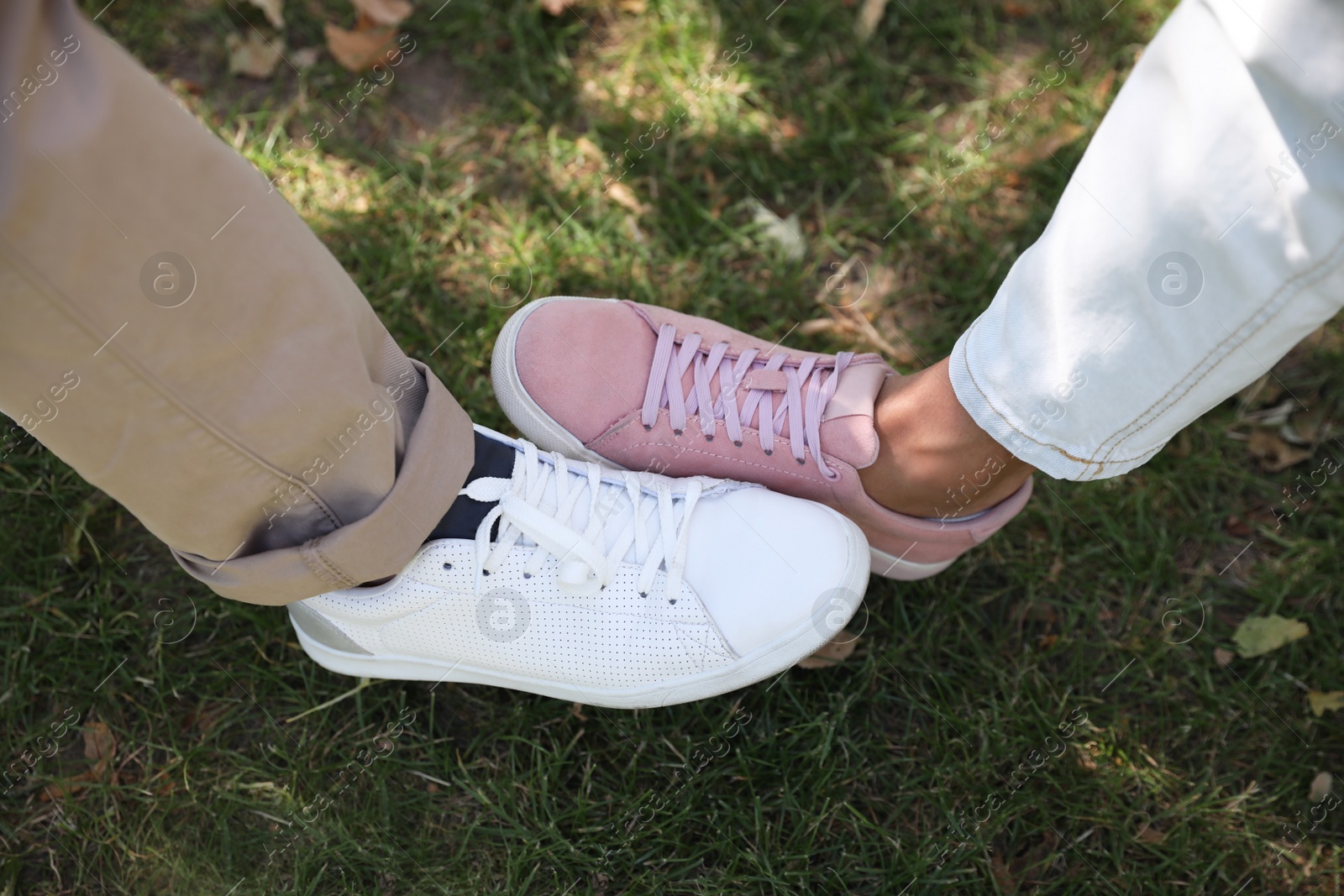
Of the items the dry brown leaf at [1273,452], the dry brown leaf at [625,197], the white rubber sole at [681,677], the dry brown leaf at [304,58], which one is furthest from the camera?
the dry brown leaf at [304,58]

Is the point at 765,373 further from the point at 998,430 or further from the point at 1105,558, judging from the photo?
the point at 1105,558

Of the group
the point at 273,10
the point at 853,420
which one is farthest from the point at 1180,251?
the point at 273,10

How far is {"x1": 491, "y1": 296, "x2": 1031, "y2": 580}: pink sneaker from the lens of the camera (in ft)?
5.15

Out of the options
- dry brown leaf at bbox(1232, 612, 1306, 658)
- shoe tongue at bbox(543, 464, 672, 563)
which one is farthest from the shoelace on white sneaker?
dry brown leaf at bbox(1232, 612, 1306, 658)

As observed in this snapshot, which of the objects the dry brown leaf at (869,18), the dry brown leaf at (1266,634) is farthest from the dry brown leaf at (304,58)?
the dry brown leaf at (1266,634)

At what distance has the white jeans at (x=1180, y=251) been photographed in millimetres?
901

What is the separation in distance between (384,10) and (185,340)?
1626 mm

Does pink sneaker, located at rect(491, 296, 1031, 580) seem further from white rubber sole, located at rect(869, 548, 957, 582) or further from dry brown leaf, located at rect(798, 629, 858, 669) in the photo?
dry brown leaf, located at rect(798, 629, 858, 669)

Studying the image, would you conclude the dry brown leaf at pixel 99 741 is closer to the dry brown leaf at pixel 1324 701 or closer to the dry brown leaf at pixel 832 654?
the dry brown leaf at pixel 832 654

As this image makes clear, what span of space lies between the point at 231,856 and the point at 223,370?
3.43 ft

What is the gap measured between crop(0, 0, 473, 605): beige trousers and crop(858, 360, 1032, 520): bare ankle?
2.52 ft

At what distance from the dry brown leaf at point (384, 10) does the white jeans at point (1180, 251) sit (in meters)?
1.73

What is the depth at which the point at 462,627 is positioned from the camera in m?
1.46

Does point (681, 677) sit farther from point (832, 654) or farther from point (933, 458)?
point (933, 458)
